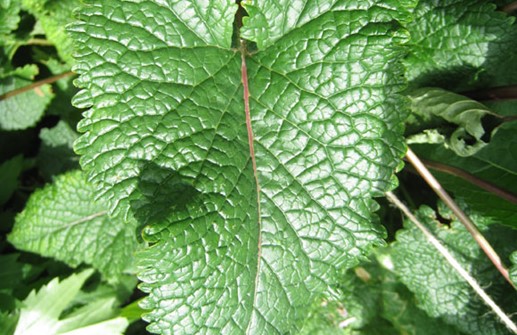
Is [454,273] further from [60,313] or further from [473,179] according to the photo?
[60,313]

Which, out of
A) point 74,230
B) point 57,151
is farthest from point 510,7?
point 57,151

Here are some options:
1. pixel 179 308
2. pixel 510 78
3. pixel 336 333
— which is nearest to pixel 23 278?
pixel 179 308

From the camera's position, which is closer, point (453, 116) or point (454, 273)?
point (453, 116)

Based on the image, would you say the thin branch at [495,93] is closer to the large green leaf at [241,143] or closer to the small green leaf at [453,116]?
the small green leaf at [453,116]

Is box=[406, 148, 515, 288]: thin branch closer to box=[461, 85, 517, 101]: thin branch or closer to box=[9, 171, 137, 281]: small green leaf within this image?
box=[461, 85, 517, 101]: thin branch

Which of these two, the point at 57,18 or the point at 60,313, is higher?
the point at 57,18

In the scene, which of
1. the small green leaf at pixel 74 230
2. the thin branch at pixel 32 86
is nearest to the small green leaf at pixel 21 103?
the thin branch at pixel 32 86
